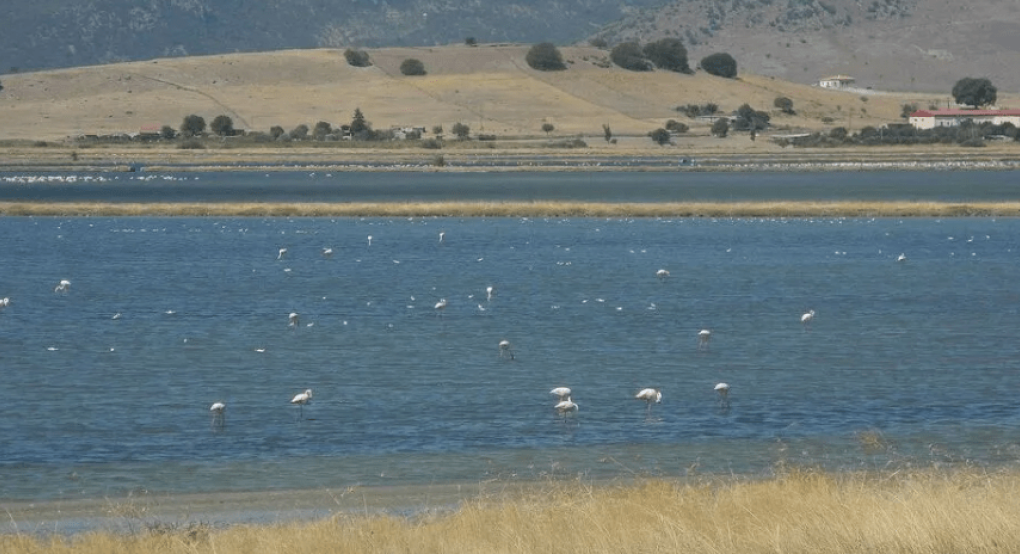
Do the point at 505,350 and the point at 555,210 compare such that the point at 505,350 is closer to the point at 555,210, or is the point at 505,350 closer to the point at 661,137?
the point at 555,210

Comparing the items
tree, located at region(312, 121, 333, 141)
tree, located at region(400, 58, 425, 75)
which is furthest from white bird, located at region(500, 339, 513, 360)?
tree, located at region(400, 58, 425, 75)

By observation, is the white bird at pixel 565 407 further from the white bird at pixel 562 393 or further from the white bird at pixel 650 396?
the white bird at pixel 650 396

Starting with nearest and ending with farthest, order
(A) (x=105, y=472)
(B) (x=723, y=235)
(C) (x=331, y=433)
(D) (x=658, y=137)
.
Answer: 1. (A) (x=105, y=472)
2. (C) (x=331, y=433)
3. (B) (x=723, y=235)
4. (D) (x=658, y=137)

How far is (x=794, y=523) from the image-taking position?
42.9 feet

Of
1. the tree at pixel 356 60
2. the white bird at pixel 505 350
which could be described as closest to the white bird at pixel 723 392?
the white bird at pixel 505 350

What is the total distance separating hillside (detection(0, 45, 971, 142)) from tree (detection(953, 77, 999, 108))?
7331 millimetres

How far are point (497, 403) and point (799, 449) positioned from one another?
16.9 feet

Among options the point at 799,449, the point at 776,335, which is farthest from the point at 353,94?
the point at 799,449

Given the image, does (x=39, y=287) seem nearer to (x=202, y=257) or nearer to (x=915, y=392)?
(x=202, y=257)

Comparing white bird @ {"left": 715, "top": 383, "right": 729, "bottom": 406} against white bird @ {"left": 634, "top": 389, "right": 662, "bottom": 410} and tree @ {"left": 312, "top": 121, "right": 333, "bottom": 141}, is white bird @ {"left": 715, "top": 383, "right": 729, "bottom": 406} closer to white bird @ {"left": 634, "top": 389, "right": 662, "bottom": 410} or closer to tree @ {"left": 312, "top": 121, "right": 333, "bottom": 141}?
white bird @ {"left": 634, "top": 389, "right": 662, "bottom": 410}

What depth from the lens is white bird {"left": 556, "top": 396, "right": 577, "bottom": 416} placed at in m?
21.8

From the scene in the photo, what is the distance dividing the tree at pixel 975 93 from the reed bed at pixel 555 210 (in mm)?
124820

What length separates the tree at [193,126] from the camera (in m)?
158

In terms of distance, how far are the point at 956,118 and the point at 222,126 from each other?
7090 cm
